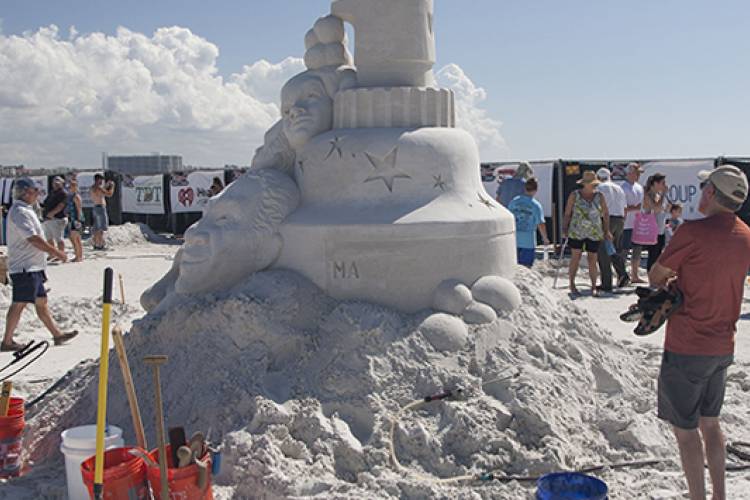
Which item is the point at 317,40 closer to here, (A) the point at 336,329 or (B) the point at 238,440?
(A) the point at 336,329

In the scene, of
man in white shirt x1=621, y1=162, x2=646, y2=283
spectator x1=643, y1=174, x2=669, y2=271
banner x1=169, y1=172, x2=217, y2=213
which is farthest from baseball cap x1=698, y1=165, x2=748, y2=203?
banner x1=169, y1=172, x2=217, y2=213

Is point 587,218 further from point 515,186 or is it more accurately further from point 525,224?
point 525,224

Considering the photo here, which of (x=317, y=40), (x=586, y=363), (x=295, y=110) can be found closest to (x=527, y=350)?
(x=586, y=363)

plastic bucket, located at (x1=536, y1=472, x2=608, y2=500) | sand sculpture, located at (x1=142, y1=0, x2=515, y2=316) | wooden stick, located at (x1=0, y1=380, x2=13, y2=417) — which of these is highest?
sand sculpture, located at (x1=142, y1=0, x2=515, y2=316)

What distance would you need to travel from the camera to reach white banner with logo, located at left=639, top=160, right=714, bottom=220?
13234mm

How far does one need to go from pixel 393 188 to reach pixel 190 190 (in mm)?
14759

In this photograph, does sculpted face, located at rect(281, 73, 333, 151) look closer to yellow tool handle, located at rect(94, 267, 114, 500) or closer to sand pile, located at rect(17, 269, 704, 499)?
sand pile, located at rect(17, 269, 704, 499)

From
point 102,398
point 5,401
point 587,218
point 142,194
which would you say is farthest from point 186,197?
point 102,398

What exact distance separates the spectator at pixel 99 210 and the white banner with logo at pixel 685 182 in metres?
10.2

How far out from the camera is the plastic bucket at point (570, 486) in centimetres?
310

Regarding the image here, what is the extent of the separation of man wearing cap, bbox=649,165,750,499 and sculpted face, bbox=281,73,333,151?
2.56m

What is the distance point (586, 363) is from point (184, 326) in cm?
251

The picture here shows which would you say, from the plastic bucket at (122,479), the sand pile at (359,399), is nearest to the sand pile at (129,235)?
the sand pile at (359,399)

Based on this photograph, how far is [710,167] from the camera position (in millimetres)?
13148
